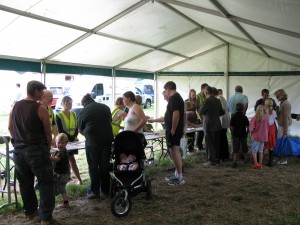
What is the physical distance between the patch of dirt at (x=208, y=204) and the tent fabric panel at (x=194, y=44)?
4.39m

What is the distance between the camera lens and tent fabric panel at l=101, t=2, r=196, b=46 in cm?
583

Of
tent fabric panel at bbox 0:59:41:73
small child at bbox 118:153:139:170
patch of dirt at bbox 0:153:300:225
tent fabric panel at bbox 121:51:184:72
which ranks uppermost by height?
tent fabric panel at bbox 121:51:184:72

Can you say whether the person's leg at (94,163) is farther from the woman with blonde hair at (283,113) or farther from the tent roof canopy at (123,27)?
the woman with blonde hair at (283,113)

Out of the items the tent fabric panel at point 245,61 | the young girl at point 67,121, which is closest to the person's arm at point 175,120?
the young girl at point 67,121

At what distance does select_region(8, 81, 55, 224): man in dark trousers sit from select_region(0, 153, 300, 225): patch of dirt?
0.44 metres

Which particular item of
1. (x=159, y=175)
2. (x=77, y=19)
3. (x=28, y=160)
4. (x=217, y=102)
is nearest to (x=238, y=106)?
(x=217, y=102)

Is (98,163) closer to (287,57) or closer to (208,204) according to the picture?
(208,204)

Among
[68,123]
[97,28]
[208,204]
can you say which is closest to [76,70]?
[97,28]

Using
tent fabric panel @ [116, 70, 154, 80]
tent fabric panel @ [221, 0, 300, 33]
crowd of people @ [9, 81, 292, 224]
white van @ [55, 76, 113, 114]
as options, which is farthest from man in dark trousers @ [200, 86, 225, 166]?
white van @ [55, 76, 113, 114]

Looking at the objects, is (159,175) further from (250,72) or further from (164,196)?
(250,72)

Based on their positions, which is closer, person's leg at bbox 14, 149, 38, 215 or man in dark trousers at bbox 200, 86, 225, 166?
person's leg at bbox 14, 149, 38, 215

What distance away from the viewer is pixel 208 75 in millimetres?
11086

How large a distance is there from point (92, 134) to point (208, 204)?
171 cm

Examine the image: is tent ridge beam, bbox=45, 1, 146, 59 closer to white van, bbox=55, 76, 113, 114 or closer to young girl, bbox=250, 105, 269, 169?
young girl, bbox=250, 105, 269, 169
